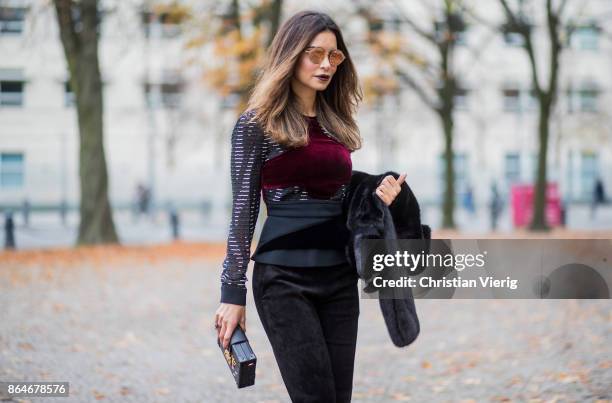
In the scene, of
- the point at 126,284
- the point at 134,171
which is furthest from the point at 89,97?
the point at 134,171

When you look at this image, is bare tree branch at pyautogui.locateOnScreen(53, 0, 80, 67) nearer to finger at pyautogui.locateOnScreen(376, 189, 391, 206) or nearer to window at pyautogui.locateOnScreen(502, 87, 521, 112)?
finger at pyautogui.locateOnScreen(376, 189, 391, 206)

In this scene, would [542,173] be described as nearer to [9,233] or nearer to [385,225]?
[9,233]

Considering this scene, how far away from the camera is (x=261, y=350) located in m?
8.54

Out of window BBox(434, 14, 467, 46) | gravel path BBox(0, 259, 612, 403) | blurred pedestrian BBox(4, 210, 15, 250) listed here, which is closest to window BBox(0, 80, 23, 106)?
blurred pedestrian BBox(4, 210, 15, 250)

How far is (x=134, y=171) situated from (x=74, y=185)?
17.5ft

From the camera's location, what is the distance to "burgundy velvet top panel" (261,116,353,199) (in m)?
3.16

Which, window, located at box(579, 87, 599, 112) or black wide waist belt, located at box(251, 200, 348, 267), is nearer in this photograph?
black wide waist belt, located at box(251, 200, 348, 267)

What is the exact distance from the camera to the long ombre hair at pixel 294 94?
3156 millimetres

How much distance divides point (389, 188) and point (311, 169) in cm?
30

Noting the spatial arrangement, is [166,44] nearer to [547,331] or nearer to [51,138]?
[51,138]

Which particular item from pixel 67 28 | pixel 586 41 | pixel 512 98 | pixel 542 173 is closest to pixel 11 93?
pixel 67 28

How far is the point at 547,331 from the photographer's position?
9.45 metres

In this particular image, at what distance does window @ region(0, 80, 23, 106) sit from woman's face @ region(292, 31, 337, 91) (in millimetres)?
31412

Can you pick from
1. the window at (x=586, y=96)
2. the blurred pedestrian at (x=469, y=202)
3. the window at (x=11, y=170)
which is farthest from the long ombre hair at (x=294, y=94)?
the window at (x=586, y=96)
